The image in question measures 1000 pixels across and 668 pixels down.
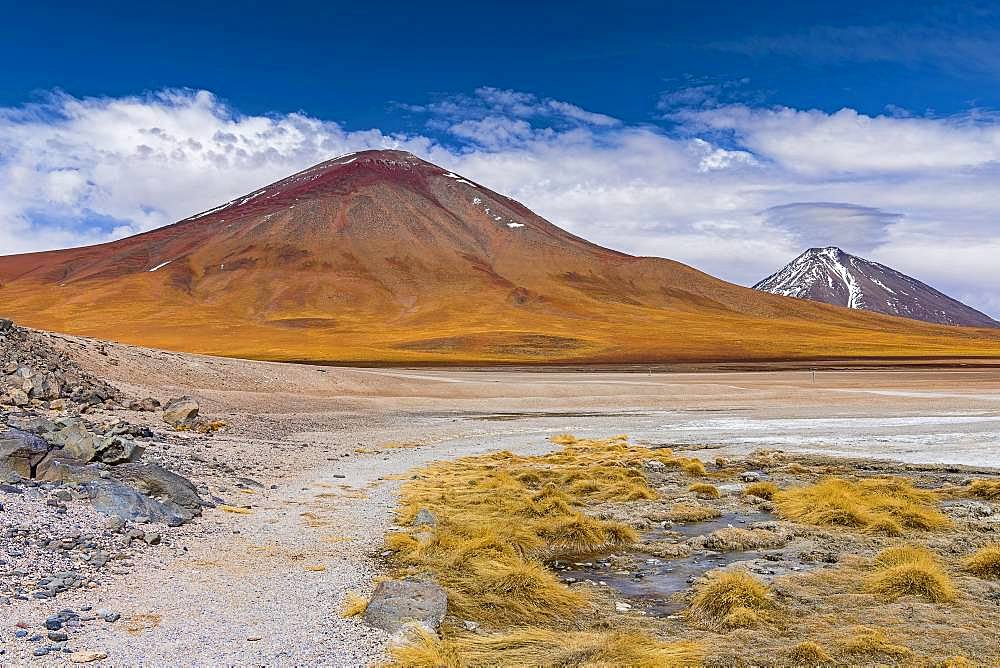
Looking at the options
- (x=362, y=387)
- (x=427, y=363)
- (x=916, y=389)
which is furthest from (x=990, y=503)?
(x=427, y=363)

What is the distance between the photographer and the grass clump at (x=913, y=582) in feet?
33.8

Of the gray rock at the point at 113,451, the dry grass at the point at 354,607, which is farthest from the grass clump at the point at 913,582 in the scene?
the gray rock at the point at 113,451

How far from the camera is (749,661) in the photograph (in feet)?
27.1

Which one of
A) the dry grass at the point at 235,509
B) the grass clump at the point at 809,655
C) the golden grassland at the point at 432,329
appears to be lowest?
the dry grass at the point at 235,509

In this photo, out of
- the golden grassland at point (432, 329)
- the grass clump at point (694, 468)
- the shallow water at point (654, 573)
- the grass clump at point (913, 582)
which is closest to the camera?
the grass clump at point (913, 582)

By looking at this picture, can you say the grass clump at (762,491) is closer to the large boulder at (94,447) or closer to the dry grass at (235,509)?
the dry grass at (235,509)

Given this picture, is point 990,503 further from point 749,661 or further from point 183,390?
point 183,390

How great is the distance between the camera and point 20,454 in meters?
13.6

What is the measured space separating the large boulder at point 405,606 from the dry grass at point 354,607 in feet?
0.38

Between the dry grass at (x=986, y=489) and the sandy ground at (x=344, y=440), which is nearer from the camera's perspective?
the sandy ground at (x=344, y=440)

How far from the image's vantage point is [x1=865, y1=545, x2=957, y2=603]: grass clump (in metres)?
10.3

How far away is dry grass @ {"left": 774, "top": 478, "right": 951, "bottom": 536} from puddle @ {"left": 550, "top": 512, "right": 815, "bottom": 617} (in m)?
2.46

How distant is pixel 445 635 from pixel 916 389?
175 feet

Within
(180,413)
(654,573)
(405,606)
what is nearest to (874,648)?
(654,573)
